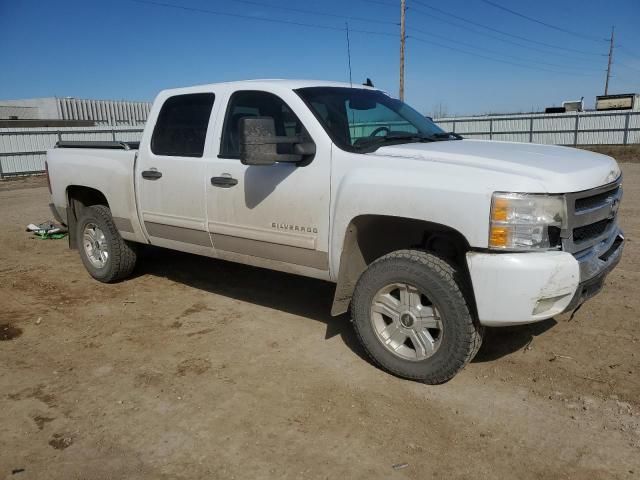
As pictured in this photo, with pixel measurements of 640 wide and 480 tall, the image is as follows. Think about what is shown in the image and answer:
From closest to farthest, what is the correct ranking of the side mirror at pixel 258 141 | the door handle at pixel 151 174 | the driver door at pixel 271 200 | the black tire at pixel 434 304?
the black tire at pixel 434 304 → the side mirror at pixel 258 141 → the driver door at pixel 271 200 → the door handle at pixel 151 174

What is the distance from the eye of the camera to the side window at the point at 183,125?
4.51 meters

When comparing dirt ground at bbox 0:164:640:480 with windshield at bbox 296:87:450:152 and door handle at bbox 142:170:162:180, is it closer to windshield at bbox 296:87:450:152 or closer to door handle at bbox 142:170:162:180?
door handle at bbox 142:170:162:180

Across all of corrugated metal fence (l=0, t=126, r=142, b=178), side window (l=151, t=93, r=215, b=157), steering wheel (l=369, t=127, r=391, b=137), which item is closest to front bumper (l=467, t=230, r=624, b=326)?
steering wheel (l=369, t=127, r=391, b=137)

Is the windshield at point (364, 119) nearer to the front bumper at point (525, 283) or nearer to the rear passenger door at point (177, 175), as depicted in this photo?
the rear passenger door at point (177, 175)

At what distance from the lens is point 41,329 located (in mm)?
4555

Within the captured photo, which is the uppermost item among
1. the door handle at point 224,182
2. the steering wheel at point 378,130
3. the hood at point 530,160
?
the steering wheel at point 378,130

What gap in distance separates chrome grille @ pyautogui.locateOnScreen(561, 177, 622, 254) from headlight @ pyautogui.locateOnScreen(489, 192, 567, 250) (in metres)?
0.09

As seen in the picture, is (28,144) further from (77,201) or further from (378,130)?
(378,130)

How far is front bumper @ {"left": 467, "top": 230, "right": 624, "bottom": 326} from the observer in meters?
2.90

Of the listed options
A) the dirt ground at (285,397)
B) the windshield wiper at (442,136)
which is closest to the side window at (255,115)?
the windshield wiper at (442,136)

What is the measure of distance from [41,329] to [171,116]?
2199mm

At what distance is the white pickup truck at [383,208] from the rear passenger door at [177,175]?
1cm

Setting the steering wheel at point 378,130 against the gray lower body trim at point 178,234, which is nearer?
the steering wheel at point 378,130

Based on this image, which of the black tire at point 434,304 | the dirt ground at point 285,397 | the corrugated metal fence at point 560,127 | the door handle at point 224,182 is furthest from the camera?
the corrugated metal fence at point 560,127
